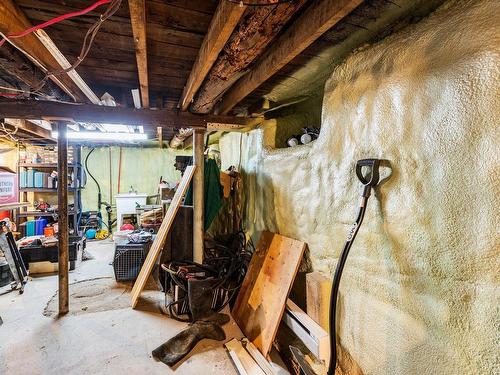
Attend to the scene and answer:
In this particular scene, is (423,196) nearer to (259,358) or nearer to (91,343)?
(259,358)

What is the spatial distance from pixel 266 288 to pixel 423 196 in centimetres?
159

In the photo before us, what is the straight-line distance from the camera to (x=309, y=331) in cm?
186

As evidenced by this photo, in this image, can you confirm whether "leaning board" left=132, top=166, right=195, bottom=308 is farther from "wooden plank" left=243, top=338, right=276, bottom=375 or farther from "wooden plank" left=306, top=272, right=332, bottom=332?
"wooden plank" left=306, top=272, right=332, bottom=332

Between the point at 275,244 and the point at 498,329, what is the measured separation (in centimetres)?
174

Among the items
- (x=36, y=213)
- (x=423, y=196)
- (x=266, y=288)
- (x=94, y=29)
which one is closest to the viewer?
(x=423, y=196)

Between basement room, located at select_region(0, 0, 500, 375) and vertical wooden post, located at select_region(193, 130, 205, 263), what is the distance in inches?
1.0

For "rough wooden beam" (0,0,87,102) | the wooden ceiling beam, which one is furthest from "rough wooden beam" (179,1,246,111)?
the wooden ceiling beam

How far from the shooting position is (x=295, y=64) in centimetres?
198

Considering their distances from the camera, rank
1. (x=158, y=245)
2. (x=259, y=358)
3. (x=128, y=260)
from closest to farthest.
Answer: (x=259, y=358) → (x=158, y=245) → (x=128, y=260)

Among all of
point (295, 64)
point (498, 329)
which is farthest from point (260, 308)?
point (295, 64)

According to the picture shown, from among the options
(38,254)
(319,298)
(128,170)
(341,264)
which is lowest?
(38,254)

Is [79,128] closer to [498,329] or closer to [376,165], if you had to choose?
[376,165]

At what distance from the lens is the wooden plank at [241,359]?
1934 millimetres

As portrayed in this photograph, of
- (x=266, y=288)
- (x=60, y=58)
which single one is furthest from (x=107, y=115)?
(x=266, y=288)
